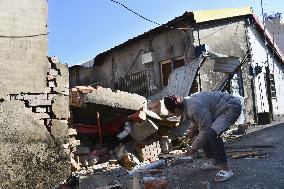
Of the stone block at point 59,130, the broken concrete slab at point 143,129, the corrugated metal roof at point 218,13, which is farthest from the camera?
the corrugated metal roof at point 218,13

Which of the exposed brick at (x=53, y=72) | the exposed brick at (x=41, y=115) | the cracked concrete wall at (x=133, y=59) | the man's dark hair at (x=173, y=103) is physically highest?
the cracked concrete wall at (x=133, y=59)

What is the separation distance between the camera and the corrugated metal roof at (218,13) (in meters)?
12.2

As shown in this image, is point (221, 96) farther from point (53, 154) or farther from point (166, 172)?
point (53, 154)

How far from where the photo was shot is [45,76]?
209 inches

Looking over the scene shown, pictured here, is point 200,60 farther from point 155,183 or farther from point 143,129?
point 155,183

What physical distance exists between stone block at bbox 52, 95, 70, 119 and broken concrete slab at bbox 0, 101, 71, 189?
12.6 inches

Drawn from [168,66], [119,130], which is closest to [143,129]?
[119,130]

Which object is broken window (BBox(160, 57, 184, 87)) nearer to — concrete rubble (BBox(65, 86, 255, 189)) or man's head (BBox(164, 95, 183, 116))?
concrete rubble (BBox(65, 86, 255, 189))

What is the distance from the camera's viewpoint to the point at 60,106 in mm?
5363

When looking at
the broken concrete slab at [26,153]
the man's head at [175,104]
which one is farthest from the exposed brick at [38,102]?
the man's head at [175,104]

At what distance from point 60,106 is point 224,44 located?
9.67 meters

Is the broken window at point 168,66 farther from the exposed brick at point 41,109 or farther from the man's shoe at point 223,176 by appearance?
the man's shoe at point 223,176

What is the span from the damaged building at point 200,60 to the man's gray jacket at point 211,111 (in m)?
6.78

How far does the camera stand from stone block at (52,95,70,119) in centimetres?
529
